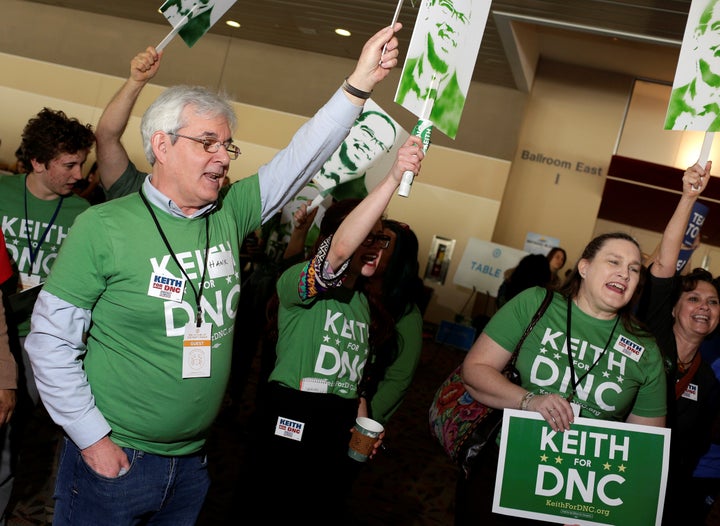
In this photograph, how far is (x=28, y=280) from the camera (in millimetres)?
2709

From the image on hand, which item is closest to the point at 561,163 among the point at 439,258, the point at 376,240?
the point at 439,258

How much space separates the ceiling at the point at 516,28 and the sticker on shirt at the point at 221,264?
19.0ft

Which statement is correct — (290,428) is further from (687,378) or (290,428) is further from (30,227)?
(687,378)

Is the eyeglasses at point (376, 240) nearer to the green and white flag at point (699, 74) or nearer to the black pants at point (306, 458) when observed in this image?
the black pants at point (306, 458)

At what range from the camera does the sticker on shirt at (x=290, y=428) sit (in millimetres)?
2152

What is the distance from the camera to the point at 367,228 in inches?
68.3

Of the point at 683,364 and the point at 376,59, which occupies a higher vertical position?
the point at 376,59

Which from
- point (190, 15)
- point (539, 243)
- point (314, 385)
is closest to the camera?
point (314, 385)

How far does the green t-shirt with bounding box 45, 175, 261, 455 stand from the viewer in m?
1.53

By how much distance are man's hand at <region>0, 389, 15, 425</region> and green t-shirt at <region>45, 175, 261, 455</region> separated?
Answer: 1.09ft

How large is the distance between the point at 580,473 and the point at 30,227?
7.44 ft

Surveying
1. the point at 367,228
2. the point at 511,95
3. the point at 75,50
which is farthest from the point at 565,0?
the point at 75,50

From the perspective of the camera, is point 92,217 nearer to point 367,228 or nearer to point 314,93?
point 367,228

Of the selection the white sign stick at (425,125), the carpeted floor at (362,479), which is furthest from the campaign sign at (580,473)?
the carpeted floor at (362,479)
